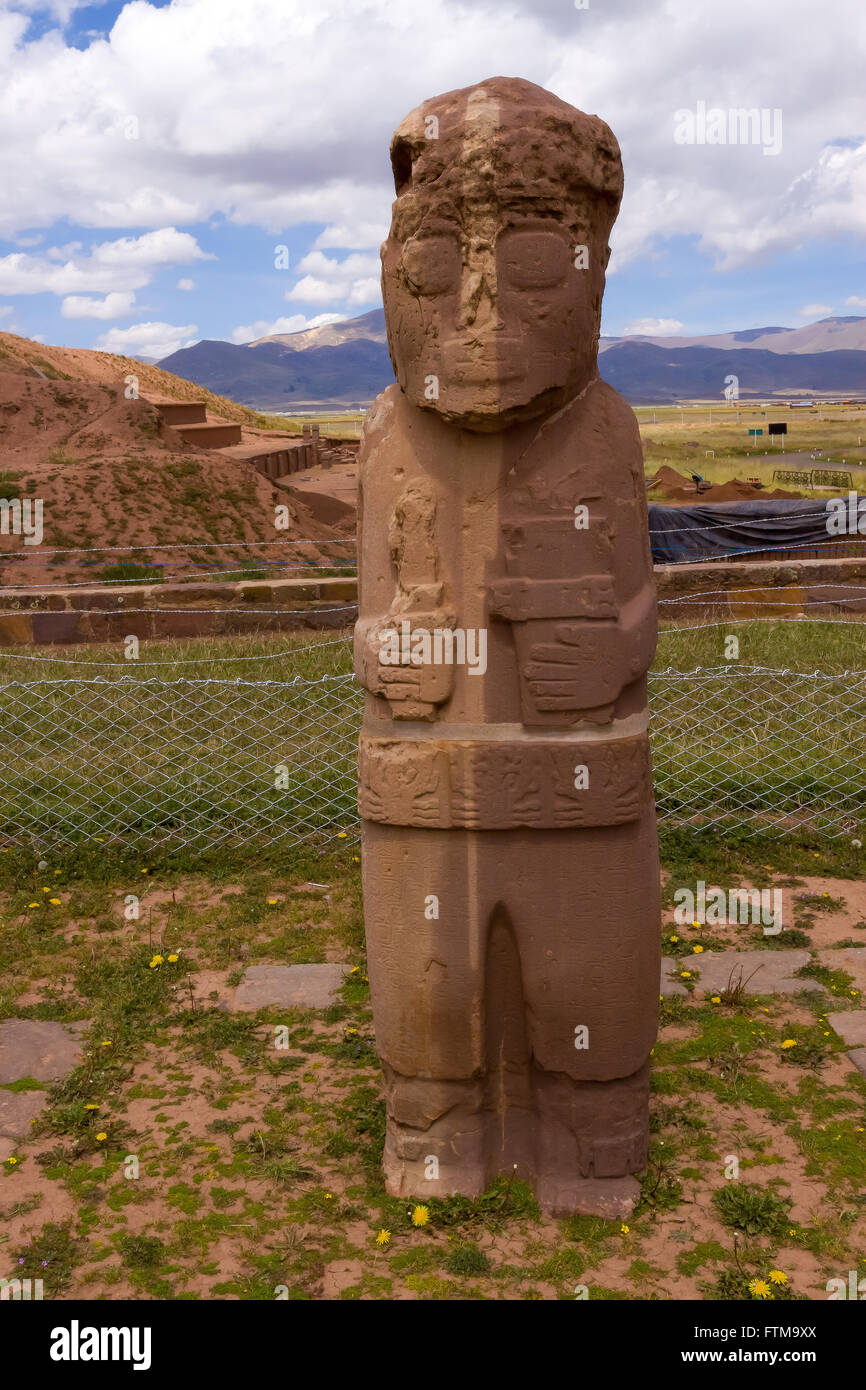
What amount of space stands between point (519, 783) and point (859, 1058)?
1800 mm

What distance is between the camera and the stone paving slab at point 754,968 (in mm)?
4480

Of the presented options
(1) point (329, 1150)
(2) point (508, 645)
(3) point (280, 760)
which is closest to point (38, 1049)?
(1) point (329, 1150)

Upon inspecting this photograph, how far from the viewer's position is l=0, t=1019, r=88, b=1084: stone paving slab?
400 centimetres

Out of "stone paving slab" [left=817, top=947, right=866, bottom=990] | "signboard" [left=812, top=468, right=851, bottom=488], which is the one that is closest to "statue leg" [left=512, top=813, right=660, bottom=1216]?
"stone paving slab" [left=817, top=947, right=866, bottom=990]

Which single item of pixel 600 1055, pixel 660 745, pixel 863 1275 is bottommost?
pixel 863 1275

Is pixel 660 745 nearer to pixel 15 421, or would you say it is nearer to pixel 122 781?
pixel 122 781

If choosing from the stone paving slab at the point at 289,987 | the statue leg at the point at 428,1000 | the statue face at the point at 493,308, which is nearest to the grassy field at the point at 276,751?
the stone paving slab at the point at 289,987

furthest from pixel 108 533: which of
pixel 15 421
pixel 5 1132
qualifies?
pixel 5 1132

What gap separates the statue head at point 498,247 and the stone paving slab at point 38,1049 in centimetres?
259

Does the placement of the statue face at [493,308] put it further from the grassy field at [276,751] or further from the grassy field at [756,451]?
the grassy field at [756,451]

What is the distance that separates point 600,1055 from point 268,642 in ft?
20.4

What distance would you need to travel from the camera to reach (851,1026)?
13.6 ft

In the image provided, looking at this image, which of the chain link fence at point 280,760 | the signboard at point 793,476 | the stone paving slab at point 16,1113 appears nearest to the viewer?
the stone paving slab at point 16,1113

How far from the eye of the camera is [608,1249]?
310cm
